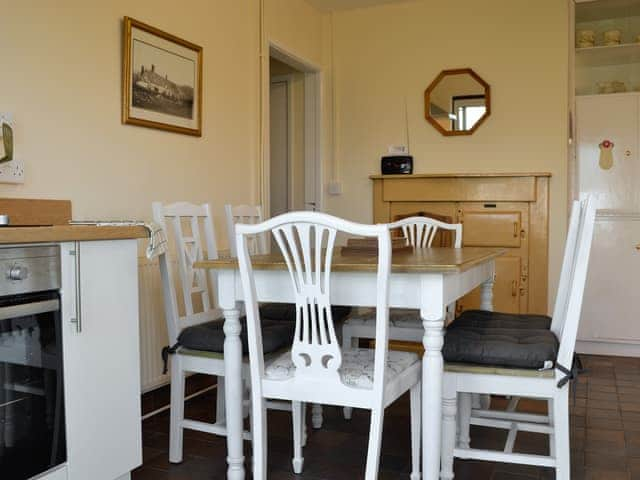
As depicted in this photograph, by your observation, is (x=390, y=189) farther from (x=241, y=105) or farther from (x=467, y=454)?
(x=467, y=454)

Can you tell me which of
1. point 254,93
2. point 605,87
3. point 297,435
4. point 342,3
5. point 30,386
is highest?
point 342,3

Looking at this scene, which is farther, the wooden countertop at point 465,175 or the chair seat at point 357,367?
the wooden countertop at point 465,175

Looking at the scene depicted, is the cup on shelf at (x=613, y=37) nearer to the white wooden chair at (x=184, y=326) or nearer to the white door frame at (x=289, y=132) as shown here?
the white door frame at (x=289, y=132)

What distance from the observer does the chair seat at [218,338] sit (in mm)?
2219

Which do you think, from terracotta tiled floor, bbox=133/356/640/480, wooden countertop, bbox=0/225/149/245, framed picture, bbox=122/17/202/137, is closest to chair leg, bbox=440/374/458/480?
terracotta tiled floor, bbox=133/356/640/480

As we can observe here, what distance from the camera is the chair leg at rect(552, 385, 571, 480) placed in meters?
1.90

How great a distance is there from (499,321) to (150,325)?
5.35ft

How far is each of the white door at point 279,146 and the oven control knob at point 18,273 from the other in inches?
146

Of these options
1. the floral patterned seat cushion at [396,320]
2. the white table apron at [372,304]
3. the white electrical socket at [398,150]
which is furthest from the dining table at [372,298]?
the white electrical socket at [398,150]

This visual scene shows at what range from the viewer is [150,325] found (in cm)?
303

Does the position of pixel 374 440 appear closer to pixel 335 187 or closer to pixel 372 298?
pixel 372 298

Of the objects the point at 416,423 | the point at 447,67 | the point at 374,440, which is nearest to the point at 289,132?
the point at 447,67

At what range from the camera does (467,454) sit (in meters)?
2.03

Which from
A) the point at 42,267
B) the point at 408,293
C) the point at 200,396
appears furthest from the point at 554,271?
the point at 42,267
